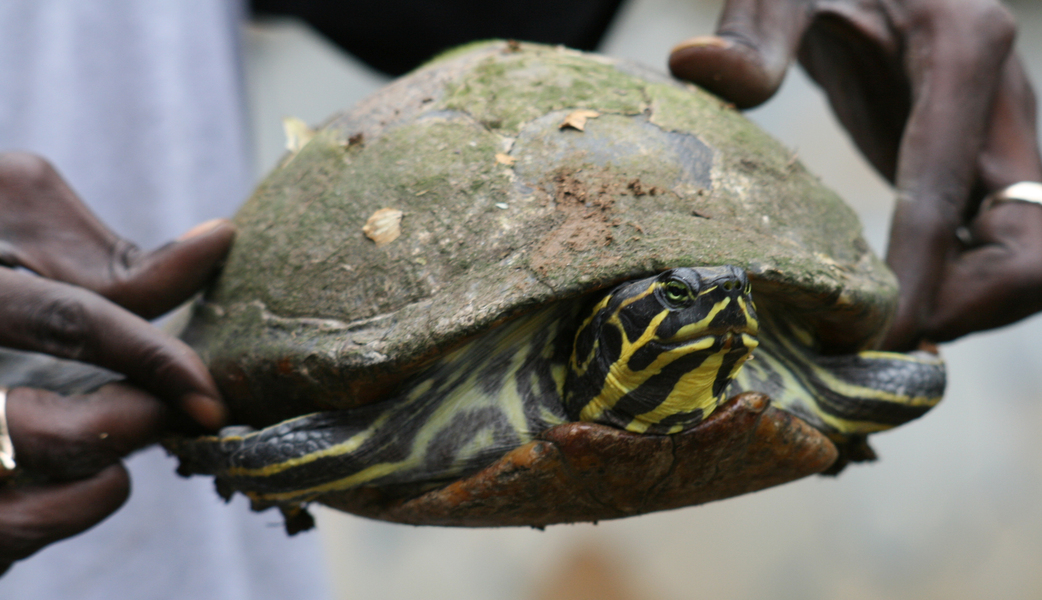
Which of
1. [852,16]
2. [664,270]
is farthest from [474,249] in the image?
[852,16]

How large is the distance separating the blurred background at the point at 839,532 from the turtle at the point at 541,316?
3126mm

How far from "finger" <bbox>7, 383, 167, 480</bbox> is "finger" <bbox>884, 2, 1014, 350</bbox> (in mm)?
1400

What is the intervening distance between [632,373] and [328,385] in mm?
441

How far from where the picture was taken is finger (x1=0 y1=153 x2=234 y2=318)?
130 centimetres

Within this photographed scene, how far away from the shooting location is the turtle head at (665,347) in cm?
88

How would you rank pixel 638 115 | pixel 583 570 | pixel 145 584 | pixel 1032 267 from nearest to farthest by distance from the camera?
1. pixel 638 115
2. pixel 1032 267
3. pixel 145 584
4. pixel 583 570

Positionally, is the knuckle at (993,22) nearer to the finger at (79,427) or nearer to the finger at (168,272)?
the finger at (168,272)

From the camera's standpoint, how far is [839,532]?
434 centimetres

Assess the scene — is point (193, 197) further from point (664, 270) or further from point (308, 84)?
point (308, 84)

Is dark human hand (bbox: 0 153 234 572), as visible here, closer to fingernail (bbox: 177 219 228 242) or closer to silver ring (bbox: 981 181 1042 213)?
fingernail (bbox: 177 219 228 242)

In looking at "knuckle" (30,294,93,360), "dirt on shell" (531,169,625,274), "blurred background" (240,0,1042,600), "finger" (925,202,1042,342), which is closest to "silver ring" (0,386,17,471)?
"knuckle" (30,294,93,360)

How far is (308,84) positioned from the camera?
18.8ft

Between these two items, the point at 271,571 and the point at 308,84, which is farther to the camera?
the point at 308,84

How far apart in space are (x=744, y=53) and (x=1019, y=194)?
728 mm
